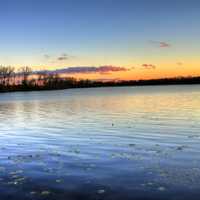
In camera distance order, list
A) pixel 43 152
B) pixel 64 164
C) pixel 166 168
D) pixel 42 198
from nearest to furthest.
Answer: pixel 42 198, pixel 166 168, pixel 64 164, pixel 43 152

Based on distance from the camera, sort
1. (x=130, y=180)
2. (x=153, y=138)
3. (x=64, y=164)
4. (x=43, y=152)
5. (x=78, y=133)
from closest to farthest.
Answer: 1. (x=130, y=180)
2. (x=64, y=164)
3. (x=43, y=152)
4. (x=153, y=138)
5. (x=78, y=133)

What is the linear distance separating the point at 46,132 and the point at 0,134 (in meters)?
3.33

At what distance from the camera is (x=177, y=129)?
26297 millimetres

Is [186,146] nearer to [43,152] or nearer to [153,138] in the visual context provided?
[153,138]

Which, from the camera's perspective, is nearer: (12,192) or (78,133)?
(12,192)

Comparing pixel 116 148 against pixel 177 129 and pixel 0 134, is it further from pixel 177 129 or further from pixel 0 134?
pixel 0 134

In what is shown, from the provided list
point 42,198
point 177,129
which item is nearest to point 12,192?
point 42,198

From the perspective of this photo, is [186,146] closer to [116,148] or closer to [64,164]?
[116,148]

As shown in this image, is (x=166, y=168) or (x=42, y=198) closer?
(x=42, y=198)

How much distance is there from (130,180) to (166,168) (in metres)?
2.18

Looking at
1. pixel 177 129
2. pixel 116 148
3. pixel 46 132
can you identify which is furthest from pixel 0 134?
pixel 177 129

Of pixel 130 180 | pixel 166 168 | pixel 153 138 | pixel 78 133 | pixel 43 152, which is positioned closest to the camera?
pixel 130 180

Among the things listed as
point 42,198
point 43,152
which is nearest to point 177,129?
point 43,152

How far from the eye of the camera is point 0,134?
26.8m
